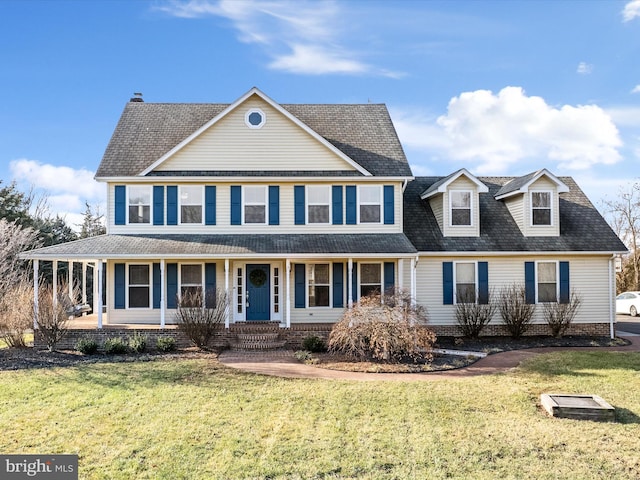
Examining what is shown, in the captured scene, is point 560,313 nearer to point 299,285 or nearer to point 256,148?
point 299,285

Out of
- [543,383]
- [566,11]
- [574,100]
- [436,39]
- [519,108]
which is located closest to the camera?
[543,383]

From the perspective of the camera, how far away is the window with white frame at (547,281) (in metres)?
16.4

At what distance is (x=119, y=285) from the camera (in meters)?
15.6

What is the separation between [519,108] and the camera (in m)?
21.7

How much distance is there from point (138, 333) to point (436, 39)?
1351 centimetres

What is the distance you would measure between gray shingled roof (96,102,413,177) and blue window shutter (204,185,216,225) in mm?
1546

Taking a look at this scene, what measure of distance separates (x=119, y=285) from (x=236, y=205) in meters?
4.92

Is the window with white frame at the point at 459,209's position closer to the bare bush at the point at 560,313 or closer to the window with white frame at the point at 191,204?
the bare bush at the point at 560,313

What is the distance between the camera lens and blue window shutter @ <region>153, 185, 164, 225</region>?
15.9 m

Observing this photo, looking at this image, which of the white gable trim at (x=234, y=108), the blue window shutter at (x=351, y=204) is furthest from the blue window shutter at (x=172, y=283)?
the blue window shutter at (x=351, y=204)

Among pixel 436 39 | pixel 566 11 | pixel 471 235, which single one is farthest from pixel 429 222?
pixel 566 11

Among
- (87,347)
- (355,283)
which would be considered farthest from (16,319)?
(355,283)

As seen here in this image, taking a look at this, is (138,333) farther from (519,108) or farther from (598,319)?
(519,108)

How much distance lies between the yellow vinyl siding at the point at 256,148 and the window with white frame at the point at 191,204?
75 centimetres
